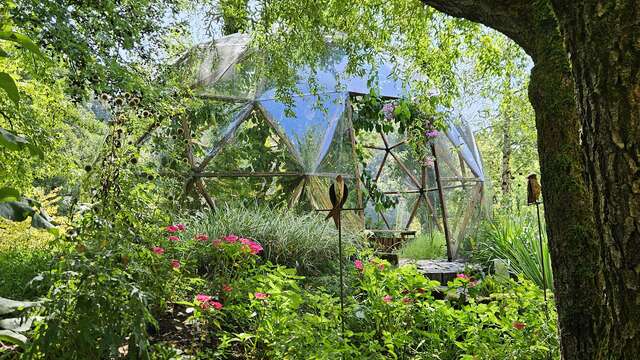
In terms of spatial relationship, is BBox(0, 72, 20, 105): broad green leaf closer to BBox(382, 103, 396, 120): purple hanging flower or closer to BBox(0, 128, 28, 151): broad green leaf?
BBox(0, 128, 28, 151): broad green leaf

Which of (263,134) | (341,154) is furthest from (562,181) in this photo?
(263,134)

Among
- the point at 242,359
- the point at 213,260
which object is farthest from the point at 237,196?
the point at 242,359

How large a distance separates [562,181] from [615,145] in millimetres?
1177

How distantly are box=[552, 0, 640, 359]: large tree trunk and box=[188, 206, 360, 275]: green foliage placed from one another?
13.7 feet

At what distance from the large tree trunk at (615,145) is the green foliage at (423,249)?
8.04 m

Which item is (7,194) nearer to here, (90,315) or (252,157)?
(90,315)

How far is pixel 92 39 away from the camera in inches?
220

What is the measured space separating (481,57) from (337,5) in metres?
1.33

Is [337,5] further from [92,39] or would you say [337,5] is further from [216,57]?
[216,57]

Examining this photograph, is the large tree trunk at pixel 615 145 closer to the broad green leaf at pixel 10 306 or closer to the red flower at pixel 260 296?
the red flower at pixel 260 296

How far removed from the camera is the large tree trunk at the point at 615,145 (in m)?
1.40

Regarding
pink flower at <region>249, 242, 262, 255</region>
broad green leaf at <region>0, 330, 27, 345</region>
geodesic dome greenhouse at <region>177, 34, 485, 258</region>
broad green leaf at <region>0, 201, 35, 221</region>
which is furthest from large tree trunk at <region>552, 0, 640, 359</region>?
geodesic dome greenhouse at <region>177, 34, 485, 258</region>

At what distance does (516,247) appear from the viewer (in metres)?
6.38

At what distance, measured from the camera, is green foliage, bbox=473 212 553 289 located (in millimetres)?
5736
